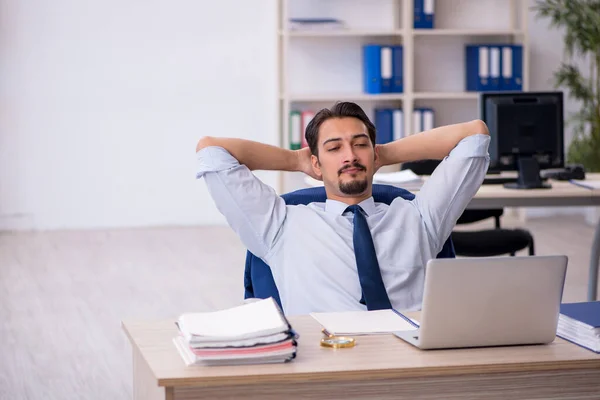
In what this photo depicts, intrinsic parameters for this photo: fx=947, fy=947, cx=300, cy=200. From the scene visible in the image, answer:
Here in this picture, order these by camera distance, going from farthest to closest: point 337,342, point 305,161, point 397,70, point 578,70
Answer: point 578,70, point 397,70, point 305,161, point 337,342

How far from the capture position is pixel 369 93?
6992 millimetres

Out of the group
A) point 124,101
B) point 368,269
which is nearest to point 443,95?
point 124,101

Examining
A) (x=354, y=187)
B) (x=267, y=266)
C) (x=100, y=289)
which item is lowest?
(x=100, y=289)

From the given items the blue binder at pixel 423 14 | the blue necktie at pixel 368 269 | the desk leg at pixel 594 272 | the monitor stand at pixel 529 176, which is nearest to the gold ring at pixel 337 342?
the blue necktie at pixel 368 269

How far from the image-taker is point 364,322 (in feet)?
6.64

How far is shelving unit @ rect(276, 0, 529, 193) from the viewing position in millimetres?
7031

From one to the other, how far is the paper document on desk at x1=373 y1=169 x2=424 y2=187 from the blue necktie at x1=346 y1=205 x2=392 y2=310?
1780mm

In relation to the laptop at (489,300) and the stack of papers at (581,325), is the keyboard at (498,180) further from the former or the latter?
the laptop at (489,300)

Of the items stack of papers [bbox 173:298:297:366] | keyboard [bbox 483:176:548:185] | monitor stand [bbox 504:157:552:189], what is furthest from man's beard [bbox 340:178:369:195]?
keyboard [bbox 483:176:548:185]

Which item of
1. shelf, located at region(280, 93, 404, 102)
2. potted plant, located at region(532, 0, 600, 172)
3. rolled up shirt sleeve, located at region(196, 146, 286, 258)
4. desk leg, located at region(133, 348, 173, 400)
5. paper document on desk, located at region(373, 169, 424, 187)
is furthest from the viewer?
shelf, located at region(280, 93, 404, 102)

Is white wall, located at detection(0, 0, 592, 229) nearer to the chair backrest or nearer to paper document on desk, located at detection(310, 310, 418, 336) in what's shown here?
the chair backrest

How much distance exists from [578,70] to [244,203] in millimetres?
5394

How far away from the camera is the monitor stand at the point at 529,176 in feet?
14.1

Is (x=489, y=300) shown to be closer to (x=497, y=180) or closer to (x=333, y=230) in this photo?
(x=333, y=230)
